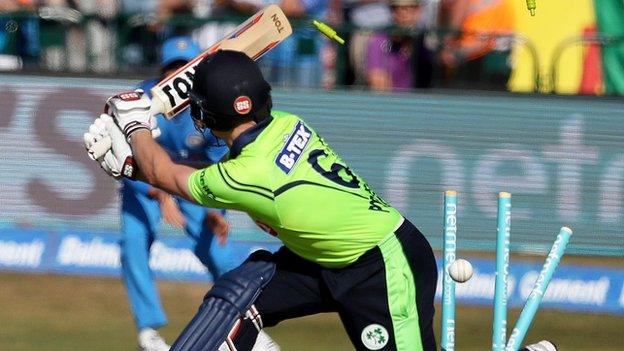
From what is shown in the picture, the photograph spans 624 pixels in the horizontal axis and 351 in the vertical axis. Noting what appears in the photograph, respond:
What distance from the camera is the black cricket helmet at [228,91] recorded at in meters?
5.81

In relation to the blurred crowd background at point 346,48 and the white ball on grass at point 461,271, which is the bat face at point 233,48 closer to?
the white ball on grass at point 461,271

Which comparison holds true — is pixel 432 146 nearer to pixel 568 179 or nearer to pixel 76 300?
pixel 568 179

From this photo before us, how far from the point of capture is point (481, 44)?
1087cm

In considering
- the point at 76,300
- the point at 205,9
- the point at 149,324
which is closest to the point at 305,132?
the point at 149,324

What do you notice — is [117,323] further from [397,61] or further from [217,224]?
[397,61]

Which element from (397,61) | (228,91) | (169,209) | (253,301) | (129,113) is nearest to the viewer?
(228,91)

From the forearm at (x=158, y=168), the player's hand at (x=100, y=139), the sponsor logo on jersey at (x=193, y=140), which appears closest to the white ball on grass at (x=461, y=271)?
the forearm at (x=158, y=168)

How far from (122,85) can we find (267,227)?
4720 mm

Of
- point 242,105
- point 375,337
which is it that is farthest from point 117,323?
point 242,105

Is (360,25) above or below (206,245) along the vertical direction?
above

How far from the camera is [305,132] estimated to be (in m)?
6.01

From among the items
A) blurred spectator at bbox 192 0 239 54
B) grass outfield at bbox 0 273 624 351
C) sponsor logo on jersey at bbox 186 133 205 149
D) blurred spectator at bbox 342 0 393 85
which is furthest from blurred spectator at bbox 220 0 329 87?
sponsor logo on jersey at bbox 186 133 205 149

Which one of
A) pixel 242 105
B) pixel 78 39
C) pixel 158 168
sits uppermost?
pixel 242 105

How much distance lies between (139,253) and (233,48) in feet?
7.65
